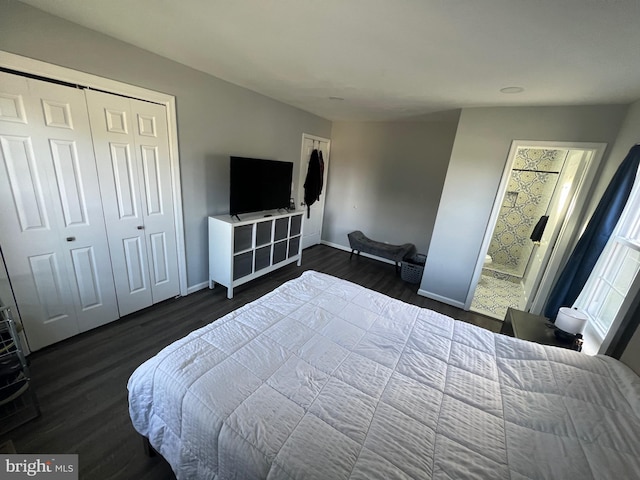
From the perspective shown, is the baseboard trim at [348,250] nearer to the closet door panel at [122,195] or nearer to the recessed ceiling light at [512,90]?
the recessed ceiling light at [512,90]

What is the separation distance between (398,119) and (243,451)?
4351 millimetres

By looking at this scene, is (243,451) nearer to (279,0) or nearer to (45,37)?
(279,0)

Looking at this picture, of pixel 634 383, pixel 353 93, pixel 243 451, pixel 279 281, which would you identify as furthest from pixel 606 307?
pixel 279 281

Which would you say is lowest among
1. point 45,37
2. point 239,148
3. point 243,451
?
point 243,451

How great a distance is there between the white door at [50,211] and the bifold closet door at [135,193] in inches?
3.5

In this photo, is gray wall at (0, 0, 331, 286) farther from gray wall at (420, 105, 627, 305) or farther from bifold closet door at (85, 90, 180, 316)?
gray wall at (420, 105, 627, 305)

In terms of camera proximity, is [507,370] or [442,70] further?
[442,70]

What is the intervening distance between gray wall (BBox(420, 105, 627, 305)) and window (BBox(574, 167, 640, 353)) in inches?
31.9

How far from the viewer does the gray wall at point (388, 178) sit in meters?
4.00

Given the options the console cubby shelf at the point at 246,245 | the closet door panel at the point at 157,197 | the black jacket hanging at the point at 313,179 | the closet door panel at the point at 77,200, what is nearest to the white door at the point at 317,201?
the black jacket hanging at the point at 313,179

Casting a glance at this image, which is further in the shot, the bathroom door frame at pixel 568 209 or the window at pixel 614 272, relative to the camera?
the bathroom door frame at pixel 568 209

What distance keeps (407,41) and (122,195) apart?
254cm

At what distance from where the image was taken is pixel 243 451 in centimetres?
90

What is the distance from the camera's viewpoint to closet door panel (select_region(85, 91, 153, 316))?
6.56 feet
